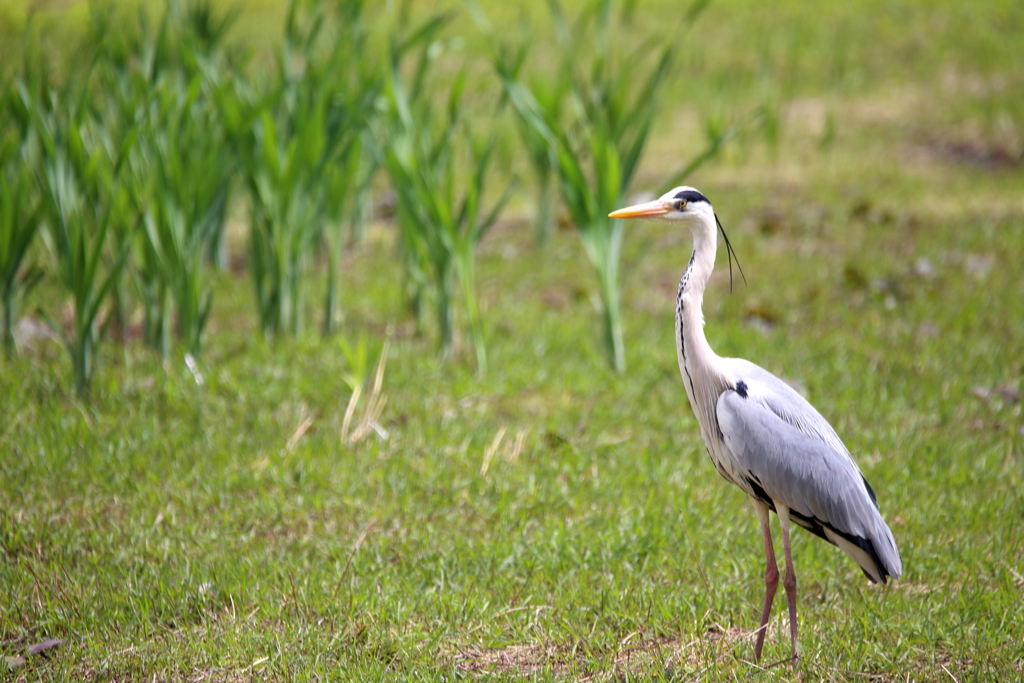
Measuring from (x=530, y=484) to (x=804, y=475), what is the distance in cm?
121

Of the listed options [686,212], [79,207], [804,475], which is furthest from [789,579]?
[79,207]

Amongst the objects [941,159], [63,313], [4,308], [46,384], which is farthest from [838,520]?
[941,159]

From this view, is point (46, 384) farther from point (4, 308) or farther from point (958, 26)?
point (958, 26)

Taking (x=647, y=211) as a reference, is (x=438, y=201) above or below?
below

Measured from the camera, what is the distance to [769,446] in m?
2.33

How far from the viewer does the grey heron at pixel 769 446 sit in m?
2.33

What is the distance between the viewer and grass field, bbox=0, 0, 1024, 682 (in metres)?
2.45

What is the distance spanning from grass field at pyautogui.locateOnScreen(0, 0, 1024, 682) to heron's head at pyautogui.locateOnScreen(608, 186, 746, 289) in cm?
105

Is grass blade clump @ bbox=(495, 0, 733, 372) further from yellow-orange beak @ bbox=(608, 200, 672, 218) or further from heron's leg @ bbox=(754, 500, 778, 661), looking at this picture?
heron's leg @ bbox=(754, 500, 778, 661)

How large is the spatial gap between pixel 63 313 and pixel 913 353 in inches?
172

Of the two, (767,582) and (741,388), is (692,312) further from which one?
(767,582)

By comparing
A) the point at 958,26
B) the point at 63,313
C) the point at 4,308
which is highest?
the point at 958,26

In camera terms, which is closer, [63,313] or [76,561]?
[76,561]

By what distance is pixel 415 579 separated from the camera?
279 cm
